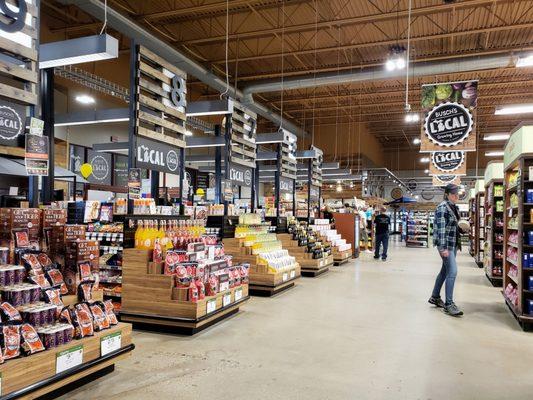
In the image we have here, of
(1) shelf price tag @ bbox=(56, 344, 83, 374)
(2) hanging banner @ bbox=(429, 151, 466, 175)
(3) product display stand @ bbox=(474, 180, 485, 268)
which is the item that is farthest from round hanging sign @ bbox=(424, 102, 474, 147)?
(1) shelf price tag @ bbox=(56, 344, 83, 374)

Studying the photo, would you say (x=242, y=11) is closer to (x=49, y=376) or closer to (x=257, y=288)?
(x=257, y=288)

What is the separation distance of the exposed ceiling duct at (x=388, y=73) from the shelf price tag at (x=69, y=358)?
37.5 ft

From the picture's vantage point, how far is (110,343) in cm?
343

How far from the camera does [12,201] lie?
20.0 feet

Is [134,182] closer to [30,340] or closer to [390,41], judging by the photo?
[30,340]

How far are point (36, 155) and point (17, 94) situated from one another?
526mm

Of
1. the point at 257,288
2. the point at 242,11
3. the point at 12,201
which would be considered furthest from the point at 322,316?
the point at 242,11

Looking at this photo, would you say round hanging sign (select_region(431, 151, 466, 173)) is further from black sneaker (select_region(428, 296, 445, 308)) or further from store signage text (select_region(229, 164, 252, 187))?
store signage text (select_region(229, 164, 252, 187))

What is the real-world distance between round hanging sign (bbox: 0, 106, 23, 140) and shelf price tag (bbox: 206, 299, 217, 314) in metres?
2.70

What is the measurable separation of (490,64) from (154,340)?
1148cm

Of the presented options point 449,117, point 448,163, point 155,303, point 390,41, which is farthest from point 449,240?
point 390,41

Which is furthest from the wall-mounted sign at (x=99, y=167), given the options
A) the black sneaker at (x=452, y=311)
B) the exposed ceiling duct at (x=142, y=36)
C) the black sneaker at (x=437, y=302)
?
the black sneaker at (x=452, y=311)

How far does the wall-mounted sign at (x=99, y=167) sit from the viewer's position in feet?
44.3

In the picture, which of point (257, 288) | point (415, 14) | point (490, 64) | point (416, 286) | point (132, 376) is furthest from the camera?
point (490, 64)
